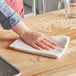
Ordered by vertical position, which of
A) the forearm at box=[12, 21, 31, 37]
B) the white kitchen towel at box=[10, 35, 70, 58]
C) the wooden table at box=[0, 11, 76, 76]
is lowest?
the wooden table at box=[0, 11, 76, 76]

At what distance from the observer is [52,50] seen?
865 mm

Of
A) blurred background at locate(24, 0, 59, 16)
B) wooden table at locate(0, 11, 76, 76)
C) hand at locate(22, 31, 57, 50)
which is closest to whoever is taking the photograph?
wooden table at locate(0, 11, 76, 76)

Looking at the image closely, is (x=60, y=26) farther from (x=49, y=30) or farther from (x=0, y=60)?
(x=0, y=60)

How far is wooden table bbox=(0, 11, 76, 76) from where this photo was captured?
0.76 m

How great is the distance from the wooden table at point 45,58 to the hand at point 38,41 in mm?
57

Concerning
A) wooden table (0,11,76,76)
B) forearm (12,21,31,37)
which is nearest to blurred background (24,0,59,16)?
wooden table (0,11,76,76)

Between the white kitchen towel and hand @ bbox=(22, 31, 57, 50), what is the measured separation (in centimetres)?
2

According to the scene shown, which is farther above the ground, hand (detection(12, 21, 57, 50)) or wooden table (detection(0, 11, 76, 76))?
hand (detection(12, 21, 57, 50))

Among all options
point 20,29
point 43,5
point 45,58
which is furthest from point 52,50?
point 43,5

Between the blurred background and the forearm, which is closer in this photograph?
the forearm

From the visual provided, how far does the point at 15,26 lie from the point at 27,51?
6.2 inches

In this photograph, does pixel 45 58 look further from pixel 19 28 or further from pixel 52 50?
pixel 19 28

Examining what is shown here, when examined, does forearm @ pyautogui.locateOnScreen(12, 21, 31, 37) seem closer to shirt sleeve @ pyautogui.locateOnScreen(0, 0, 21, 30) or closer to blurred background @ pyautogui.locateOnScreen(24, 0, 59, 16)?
shirt sleeve @ pyautogui.locateOnScreen(0, 0, 21, 30)

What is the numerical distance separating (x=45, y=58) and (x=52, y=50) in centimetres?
5
